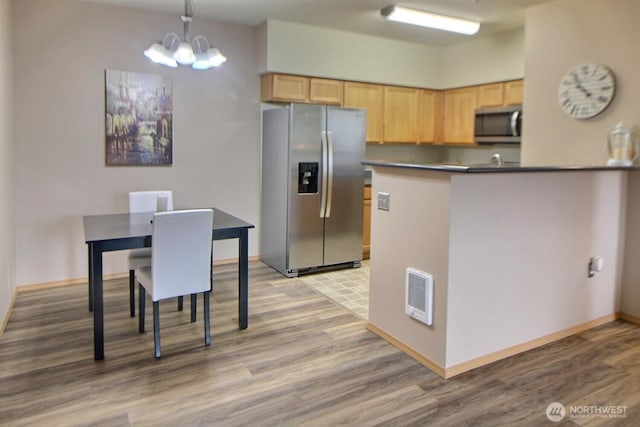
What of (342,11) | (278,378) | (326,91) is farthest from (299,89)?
(278,378)

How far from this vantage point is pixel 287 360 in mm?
2961

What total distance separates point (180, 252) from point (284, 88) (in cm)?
272

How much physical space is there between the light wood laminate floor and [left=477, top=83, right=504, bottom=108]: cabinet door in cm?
291

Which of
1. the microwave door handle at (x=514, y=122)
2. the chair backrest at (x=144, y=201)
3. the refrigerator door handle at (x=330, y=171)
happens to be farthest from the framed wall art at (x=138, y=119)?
the microwave door handle at (x=514, y=122)

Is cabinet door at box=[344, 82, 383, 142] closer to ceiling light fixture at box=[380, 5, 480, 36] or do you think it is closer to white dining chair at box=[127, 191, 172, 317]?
ceiling light fixture at box=[380, 5, 480, 36]

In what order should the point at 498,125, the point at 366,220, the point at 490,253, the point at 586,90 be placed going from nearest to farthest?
the point at 490,253 < the point at 586,90 < the point at 498,125 < the point at 366,220

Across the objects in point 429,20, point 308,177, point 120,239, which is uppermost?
point 429,20

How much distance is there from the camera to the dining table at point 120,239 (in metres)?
2.86

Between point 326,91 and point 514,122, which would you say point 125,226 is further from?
point 514,122

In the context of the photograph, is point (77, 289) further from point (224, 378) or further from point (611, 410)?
point (611, 410)

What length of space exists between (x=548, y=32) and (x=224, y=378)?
388 cm

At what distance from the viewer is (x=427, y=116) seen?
6266 mm

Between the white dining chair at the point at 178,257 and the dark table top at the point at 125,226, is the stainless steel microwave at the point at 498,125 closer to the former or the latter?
the dark table top at the point at 125,226

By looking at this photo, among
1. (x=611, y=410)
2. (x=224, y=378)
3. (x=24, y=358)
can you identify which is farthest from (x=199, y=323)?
(x=611, y=410)
